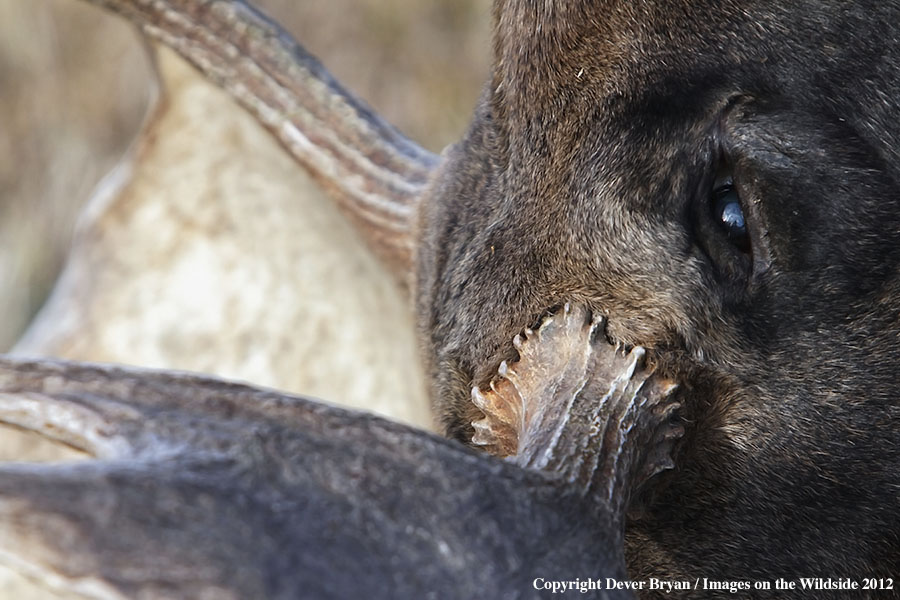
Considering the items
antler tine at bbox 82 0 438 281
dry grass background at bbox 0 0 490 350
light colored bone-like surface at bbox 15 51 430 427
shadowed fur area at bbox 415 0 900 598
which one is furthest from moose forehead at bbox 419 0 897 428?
dry grass background at bbox 0 0 490 350

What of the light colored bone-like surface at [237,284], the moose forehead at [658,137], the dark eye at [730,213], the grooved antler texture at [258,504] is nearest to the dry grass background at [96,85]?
the light colored bone-like surface at [237,284]

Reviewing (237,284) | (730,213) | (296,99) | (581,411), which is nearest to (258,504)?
Answer: (581,411)

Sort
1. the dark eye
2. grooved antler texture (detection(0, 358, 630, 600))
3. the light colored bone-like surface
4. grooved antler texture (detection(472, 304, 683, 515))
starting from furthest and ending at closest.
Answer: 1. the light colored bone-like surface
2. the dark eye
3. grooved antler texture (detection(472, 304, 683, 515))
4. grooved antler texture (detection(0, 358, 630, 600))

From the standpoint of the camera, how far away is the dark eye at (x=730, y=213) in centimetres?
142

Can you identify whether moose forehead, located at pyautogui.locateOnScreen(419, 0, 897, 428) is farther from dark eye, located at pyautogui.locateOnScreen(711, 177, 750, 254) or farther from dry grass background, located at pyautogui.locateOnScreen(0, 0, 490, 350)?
dry grass background, located at pyautogui.locateOnScreen(0, 0, 490, 350)

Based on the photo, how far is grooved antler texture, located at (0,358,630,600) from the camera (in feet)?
3.11

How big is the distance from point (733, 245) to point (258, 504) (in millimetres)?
675

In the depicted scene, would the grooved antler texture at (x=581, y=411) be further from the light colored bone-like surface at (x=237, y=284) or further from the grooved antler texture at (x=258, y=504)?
the light colored bone-like surface at (x=237, y=284)

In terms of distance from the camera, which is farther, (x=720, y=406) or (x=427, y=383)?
(x=427, y=383)

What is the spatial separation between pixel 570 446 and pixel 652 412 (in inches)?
5.7

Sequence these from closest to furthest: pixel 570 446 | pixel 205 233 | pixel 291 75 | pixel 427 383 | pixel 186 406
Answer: pixel 186 406 < pixel 570 446 < pixel 427 383 < pixel 291 75 < pixel 205 233

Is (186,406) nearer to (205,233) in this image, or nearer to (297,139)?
(297,139)

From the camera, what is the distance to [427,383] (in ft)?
6.09

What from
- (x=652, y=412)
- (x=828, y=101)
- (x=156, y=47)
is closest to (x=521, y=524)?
(x=652, y=412)
